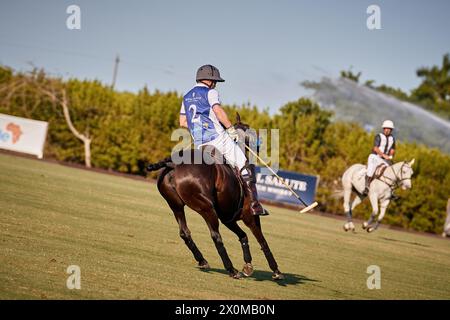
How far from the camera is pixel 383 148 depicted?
75.9 ft

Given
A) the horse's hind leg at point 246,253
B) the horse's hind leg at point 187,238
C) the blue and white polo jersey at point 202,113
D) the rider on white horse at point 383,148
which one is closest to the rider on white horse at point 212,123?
the blue and white polo jersey at point 202,113

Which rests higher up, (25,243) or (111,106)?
(111,106)

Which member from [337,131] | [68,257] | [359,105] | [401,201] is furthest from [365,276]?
[359,105]

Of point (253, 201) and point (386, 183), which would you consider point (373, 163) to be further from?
point (253, 201)

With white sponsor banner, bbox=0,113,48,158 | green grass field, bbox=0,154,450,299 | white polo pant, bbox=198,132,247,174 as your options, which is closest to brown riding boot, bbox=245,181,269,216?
white polo pant, bbox=198,132,247,174

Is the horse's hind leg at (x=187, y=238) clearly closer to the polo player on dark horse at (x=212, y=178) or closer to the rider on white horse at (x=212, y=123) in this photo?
the polo player on dark horse at (x=212, y=178)

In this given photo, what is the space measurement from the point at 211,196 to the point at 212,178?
0.24 meters

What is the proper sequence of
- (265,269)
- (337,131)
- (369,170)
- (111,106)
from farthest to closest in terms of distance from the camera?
1. (111,106)
2. (337,131)
3. (369,170)
4. (265,269)

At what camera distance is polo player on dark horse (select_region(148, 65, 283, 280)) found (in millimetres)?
9812

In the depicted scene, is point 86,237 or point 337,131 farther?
point 337,131

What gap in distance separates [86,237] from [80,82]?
3001cm

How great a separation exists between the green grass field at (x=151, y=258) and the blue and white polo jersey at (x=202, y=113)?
1.87 metres
